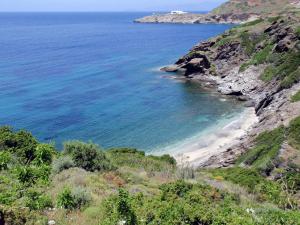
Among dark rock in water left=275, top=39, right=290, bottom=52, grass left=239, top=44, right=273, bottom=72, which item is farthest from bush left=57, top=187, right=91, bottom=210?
grass left=239, top=44, right=273, bottom=72

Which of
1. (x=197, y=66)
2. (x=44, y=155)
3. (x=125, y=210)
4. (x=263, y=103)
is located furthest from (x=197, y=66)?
(x=125, y=210)

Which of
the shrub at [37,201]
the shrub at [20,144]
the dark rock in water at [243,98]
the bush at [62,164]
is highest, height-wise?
the shrub at [37,201]

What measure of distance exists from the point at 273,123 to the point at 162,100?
26568 millimetres

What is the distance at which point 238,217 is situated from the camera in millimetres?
15711

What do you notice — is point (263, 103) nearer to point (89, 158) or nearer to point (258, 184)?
point (258, 184)

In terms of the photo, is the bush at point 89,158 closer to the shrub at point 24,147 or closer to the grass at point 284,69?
the shrub at point 24,147

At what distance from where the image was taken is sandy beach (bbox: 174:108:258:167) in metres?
48.2

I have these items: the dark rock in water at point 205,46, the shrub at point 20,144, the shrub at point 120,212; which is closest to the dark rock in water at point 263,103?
the dark rock in water at point 205,46

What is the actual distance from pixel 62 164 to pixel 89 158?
2.29 metres

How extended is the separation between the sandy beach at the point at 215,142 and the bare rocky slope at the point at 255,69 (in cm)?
167

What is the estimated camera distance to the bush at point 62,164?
75.5 feet

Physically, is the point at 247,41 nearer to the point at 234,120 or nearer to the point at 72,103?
the point at 234,120

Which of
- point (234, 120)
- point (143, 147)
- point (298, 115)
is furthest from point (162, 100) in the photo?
point (298, 115)

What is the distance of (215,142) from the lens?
5322 cm
